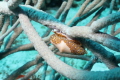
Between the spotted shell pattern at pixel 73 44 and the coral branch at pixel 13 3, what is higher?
the coral branch at pixel 13 3

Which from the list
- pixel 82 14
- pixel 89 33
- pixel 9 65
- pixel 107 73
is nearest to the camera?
pixel 107 73

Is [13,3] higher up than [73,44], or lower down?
higher up

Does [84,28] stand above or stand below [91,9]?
above

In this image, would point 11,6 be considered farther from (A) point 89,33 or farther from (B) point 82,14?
(B) point 82,14

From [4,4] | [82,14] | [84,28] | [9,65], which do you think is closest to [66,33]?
[84,28]

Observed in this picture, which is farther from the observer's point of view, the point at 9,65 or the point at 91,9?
the point at 9,65

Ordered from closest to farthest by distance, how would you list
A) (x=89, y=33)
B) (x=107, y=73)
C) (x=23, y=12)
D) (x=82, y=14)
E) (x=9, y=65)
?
(x=107, y=73) < (x=89, y=33) < (x=23, y=12) < (x=82, y=14) < (x=9, y=65)

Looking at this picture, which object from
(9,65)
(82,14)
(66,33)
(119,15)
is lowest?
(9,65)

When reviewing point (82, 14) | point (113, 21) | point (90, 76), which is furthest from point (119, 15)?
point (82, 14)

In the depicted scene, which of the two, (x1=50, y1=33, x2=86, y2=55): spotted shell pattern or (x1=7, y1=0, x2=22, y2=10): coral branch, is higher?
(x1=7, y1=0, x2=22, y2=10): coral branch

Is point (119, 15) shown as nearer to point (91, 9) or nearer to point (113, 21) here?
point (113, 21)
